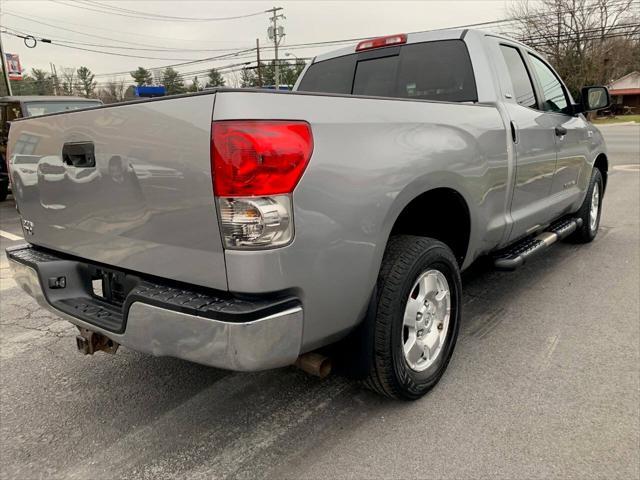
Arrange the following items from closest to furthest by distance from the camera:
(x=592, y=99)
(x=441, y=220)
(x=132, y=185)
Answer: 1. (x=132, y=185)
2. (x=441, y=220)
3. (x=592, y=99)

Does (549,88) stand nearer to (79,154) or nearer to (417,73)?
(417,73)

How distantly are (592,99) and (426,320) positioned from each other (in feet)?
10.9

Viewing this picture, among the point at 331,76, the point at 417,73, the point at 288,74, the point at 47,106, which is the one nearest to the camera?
the point at 417,73

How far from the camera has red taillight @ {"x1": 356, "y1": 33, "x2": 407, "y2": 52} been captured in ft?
12.3

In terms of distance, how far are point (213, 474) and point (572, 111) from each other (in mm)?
4300

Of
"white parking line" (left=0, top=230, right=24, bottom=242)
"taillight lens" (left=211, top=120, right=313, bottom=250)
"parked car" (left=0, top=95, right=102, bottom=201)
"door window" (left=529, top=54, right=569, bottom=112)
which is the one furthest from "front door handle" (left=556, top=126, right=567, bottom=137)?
"parked car" (left=0, top=95, right=102, bottom=201)

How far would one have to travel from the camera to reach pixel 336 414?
102 inches

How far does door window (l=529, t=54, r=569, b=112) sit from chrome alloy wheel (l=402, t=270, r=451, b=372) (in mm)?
2226

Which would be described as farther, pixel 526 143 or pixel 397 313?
pixel 526 143

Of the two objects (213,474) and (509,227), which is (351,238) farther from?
(509,227)

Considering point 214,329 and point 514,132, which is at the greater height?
point 514,132

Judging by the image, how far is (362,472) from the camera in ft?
7.09

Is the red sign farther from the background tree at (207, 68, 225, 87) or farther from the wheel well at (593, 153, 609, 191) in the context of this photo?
the wheel well at (593, 153, 609, 191)

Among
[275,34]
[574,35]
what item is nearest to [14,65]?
[275,34]
